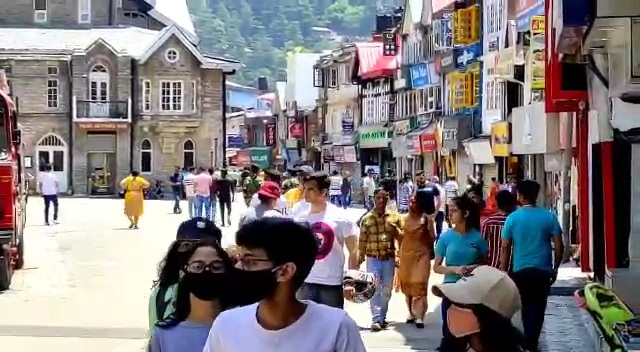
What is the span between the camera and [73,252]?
2455 centimetres

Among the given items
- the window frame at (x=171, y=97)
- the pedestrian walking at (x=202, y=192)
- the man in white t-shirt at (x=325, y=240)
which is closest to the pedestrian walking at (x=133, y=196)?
the pedestrian walking at (x=202, y=192)

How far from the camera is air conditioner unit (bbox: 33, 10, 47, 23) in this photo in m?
67.8

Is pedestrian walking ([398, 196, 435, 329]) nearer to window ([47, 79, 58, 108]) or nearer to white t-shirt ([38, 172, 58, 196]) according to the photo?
white t-shirt ([38, 172, 58, 196])

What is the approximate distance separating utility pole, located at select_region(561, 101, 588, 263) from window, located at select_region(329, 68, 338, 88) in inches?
2003

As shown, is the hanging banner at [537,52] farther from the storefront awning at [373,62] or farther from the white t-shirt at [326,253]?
the storefront awning at [373,62]

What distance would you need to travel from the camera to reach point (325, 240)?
9766mm

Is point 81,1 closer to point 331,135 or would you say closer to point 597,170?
point 331,135

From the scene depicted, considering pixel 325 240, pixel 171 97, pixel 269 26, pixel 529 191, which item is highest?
pixel 269 26

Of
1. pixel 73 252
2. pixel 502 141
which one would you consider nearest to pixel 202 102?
pixel 502 141

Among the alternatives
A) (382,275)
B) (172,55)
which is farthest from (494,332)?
(172,55)

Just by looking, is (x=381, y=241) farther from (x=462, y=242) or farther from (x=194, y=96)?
(x=194, y=96)

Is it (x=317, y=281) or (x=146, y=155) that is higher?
(x=146, y=155)

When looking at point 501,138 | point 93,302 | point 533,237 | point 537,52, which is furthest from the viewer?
point 501,138

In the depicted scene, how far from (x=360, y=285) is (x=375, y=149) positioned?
5386 centimetres
